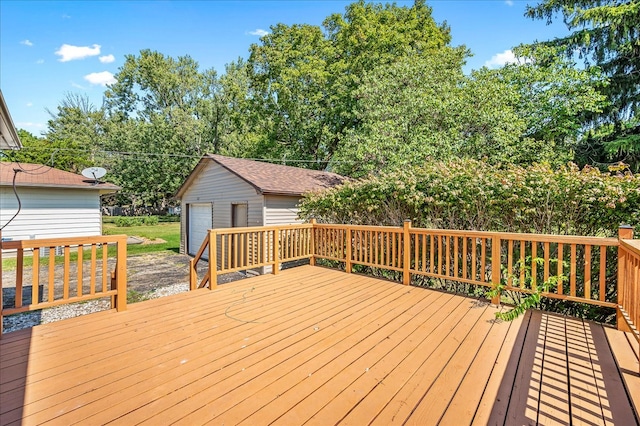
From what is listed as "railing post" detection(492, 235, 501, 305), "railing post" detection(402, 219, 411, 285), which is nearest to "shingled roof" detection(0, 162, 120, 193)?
"railing post" detection(402, 219, 411, 285)

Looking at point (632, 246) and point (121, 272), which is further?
point (121, 272)

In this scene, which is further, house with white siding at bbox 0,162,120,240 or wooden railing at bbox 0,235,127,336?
house with white siding at bbox 0,162,120,240

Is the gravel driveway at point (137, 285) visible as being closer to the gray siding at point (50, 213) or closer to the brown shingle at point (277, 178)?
the gray siding at point (50, 213)

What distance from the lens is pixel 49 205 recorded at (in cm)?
1095

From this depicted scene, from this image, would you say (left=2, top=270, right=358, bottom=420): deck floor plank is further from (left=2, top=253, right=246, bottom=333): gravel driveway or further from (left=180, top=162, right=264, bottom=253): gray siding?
(left=180, top=162, right=264, bottom=253): gray siding

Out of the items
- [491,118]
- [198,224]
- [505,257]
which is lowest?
[505,257]

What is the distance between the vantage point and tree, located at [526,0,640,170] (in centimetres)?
784

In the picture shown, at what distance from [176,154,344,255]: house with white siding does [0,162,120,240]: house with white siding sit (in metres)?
3.34

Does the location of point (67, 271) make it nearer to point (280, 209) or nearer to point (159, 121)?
point (280, 209)

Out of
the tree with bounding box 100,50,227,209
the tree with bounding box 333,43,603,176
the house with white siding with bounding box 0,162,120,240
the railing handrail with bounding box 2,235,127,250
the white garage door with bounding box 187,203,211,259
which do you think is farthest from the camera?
the tree with bounding box 100,50,227,209

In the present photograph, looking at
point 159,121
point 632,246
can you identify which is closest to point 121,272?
point 632,246

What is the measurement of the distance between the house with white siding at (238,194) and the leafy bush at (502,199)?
2.88 metres

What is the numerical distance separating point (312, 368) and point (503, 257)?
11.5ft

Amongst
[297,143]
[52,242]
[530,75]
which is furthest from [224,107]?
[52,242]
